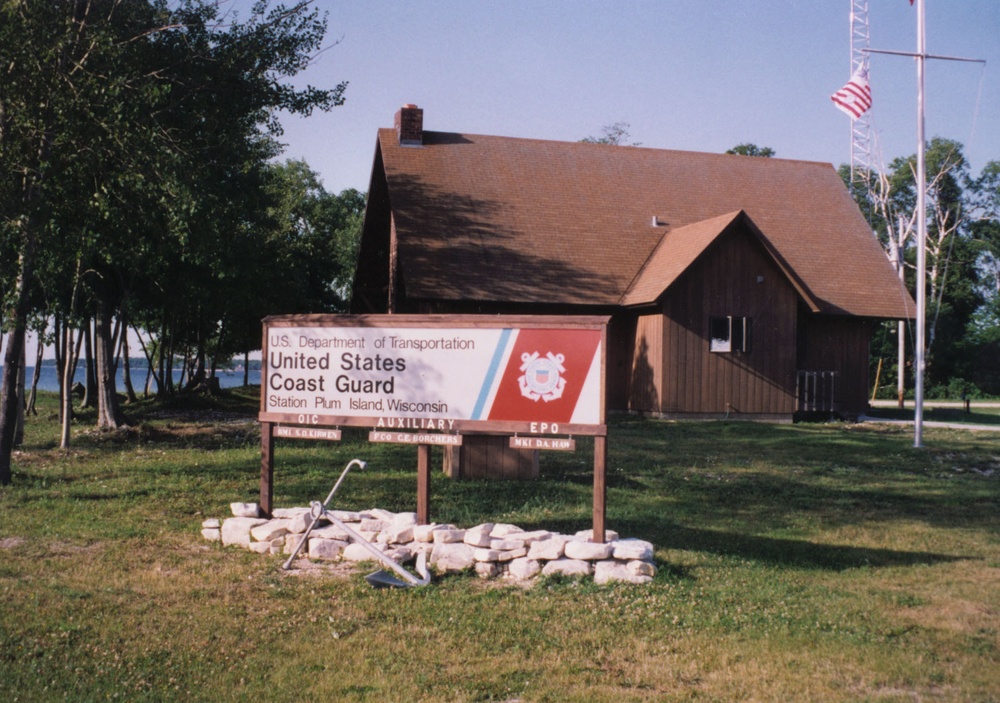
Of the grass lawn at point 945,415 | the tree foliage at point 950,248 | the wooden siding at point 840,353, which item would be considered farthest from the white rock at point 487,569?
the tree foliage at point 950,248

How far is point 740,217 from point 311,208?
3109 centimetres

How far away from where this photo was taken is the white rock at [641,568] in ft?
27.2

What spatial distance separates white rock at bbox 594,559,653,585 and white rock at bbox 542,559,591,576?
93 mm

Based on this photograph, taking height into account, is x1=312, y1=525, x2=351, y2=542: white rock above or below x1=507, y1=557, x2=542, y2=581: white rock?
above

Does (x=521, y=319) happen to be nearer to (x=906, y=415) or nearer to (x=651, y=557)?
(x=651, y=557)

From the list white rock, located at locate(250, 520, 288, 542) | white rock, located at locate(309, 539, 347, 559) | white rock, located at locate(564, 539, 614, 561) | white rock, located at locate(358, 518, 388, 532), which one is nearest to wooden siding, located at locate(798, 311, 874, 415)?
white rock, located at locate(358, 518, 388, 532)

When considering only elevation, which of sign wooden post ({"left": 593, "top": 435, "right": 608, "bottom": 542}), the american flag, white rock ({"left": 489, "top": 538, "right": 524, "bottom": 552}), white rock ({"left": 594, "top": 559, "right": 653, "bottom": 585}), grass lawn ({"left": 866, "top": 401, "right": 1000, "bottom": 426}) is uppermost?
the american flag

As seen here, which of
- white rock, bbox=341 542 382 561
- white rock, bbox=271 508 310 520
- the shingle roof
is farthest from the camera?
the shingle roof

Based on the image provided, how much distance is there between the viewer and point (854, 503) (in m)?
13.0

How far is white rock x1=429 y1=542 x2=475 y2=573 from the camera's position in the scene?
857 centimetres

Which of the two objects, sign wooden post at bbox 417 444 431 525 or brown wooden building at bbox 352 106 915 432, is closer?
sign wooden post at bbox 417 444 431 525

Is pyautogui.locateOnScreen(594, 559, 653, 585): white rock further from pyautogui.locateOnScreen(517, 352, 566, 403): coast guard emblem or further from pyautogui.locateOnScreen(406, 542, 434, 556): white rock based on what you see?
pyautogui.locateOnScreen(517, 352, 566, 403): coast guard emblem

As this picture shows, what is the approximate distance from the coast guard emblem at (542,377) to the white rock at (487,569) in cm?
168

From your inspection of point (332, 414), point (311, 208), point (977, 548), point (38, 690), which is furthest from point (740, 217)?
point (311, 208)
